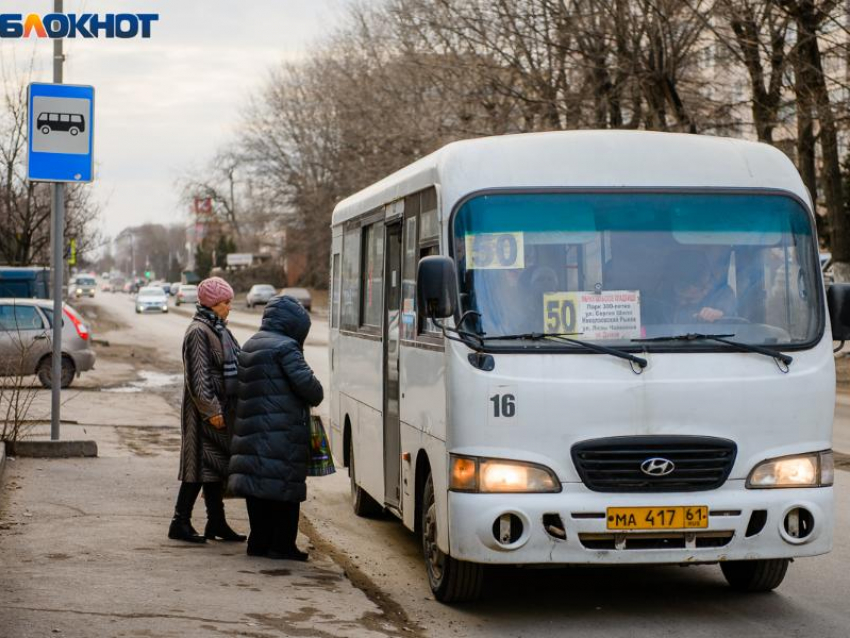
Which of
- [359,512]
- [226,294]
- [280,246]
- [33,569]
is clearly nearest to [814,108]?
[359,512]

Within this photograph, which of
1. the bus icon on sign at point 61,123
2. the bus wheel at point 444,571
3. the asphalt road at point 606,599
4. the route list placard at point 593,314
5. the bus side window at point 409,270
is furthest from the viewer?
the bus icon on sign at point 61,123

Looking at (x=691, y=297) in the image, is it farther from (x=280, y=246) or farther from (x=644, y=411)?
(x=280, y=246)

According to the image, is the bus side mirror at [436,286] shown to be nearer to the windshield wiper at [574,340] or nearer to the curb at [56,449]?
the windshield wiper at [574,340]

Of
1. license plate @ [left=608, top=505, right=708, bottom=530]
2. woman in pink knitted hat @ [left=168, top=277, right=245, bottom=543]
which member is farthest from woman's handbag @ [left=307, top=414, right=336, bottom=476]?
license plate @ [left=608, top=505, right=708, bottom=530]

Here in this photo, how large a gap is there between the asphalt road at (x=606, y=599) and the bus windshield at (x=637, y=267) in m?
1.39

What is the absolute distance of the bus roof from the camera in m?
7.43

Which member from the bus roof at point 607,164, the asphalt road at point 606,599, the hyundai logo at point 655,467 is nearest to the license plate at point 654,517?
the hyundai logo at point 655,467

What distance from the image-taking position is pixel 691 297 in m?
7.27

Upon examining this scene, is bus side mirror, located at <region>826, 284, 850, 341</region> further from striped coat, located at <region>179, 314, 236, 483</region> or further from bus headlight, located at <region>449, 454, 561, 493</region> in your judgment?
striped coat, located at <region>179, 314, 236, 483</region>

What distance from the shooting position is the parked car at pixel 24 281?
1291 inches

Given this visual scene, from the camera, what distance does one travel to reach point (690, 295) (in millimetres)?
7273

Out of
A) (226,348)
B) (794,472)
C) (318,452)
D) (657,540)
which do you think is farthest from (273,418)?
(794,472)

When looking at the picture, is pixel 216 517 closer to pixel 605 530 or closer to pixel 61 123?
pixel 605 530

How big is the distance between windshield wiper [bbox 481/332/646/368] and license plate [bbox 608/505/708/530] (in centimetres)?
71
